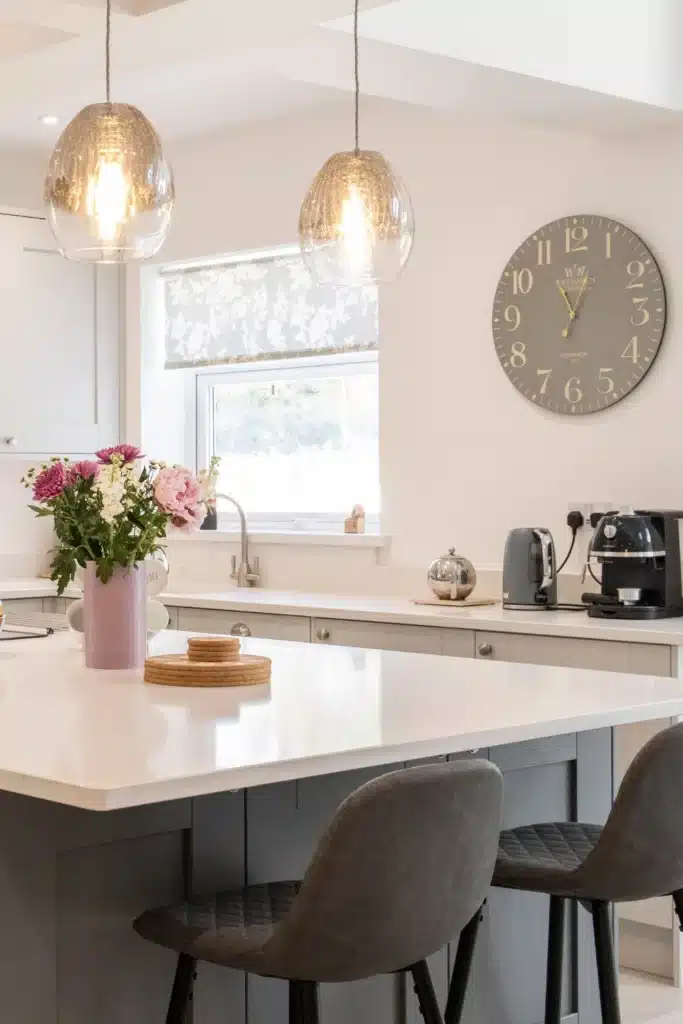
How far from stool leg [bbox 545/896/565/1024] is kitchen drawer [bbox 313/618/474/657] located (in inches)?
64.7

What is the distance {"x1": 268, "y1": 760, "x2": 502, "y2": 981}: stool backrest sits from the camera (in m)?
1.95

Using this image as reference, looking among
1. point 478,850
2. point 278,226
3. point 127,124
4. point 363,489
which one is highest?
point 278,226

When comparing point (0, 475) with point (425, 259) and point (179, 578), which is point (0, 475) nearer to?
point (179, 578)

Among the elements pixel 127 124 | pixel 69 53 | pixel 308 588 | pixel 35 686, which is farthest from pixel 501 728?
pixel 308 588

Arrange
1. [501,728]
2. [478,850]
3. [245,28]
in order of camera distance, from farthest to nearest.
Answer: [245,28], [501,728], [478,850]

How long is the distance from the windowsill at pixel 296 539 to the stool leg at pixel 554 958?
265 centimetres

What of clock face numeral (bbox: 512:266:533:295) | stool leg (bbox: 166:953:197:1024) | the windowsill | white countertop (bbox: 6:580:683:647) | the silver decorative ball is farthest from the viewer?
the windowsill

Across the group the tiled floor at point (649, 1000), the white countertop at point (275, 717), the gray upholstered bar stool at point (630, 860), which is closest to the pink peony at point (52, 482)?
the white countertop at point (275, 717)

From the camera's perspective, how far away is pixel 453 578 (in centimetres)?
467

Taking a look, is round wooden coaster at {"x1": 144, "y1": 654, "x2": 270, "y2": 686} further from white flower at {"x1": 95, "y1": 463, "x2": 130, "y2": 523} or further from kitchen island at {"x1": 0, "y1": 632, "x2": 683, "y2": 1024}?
white flower at {"x1": 95, "y1": 463, "x2": 130, "y2": 523}

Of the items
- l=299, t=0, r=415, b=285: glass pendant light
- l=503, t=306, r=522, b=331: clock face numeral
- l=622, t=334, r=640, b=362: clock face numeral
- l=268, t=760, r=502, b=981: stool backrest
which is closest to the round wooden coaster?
l=299, t=0, r=415, b=285: glass pendant light

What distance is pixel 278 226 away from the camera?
562 cm

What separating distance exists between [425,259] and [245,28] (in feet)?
5.56

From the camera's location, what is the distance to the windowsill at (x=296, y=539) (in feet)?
17.4
